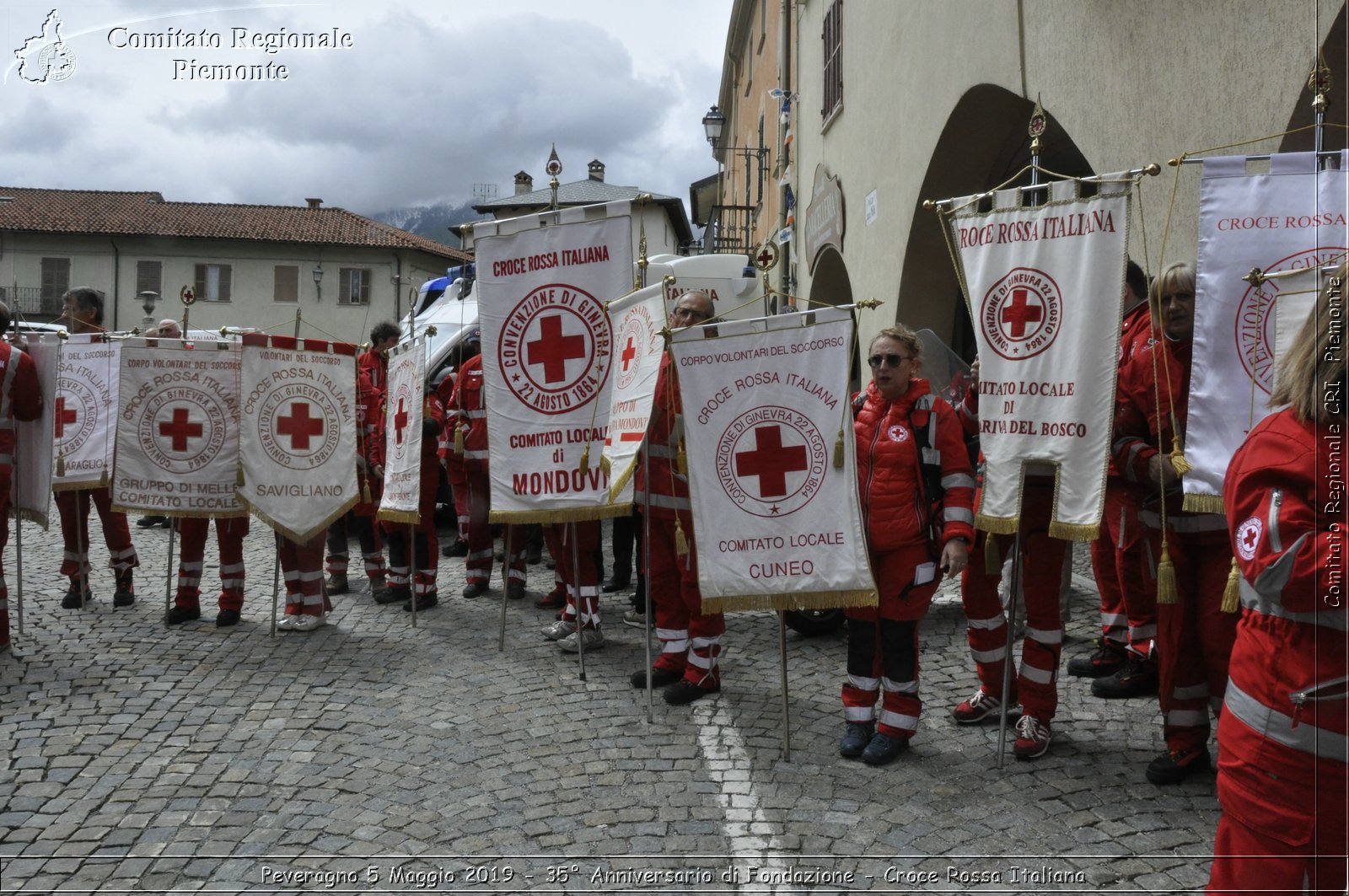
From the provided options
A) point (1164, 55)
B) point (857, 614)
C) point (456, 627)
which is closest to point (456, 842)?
point (857, 614)

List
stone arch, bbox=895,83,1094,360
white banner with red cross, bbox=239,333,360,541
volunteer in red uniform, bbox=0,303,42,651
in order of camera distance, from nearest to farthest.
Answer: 1. volunteer in red uniform, bbox=0,303,42,651
2. white banner with red cross, bbox=239,333,360,541
3. stone arch, bbox=895,83,1094,360

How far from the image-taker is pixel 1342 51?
15.3ft

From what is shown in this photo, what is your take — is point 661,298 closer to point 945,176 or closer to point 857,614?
A: point 857,614

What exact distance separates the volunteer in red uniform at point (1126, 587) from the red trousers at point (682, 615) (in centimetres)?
185

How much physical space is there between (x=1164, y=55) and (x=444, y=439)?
5079 millimetres

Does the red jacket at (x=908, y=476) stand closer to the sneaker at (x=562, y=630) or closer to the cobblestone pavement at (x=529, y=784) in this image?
the cobblestone pavement at (x=529, y=784)

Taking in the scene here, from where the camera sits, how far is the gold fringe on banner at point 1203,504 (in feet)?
12.0

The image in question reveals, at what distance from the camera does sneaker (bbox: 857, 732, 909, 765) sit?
4.29m

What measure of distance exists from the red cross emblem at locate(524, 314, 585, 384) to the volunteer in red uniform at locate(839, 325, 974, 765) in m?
1.70

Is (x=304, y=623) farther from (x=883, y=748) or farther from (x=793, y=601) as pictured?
(x=883, y=748)

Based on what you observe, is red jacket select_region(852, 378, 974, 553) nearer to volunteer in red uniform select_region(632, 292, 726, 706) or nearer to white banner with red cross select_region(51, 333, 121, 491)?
volunteer in red uniform select_region(632, 292, 726, 706)

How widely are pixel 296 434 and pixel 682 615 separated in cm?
285

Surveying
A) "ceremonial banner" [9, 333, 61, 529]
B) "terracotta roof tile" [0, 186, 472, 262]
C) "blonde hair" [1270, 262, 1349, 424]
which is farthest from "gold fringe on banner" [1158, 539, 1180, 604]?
"terracotta roof tile" [0, 186, 472, 262]

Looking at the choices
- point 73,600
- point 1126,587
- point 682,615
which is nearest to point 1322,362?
point 1126,587
